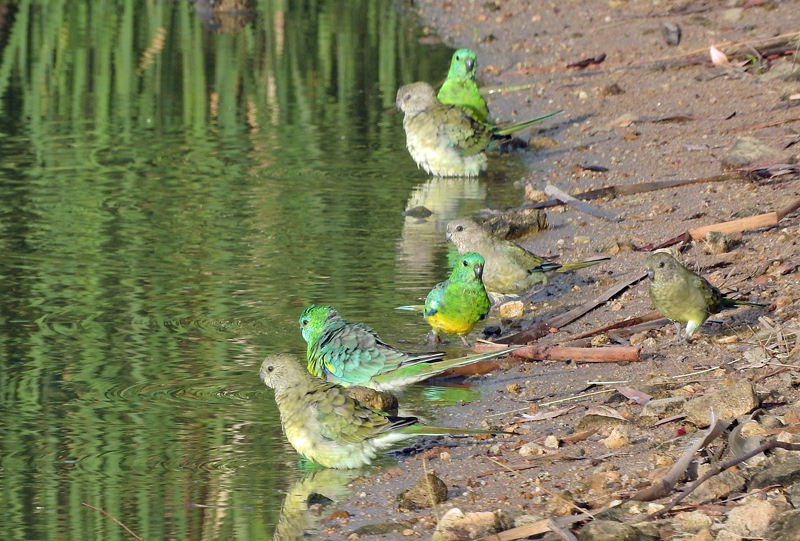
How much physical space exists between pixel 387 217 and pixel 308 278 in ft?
5.59

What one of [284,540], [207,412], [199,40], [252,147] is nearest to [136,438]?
[207,412]

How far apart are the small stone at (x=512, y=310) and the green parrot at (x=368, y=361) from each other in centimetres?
124

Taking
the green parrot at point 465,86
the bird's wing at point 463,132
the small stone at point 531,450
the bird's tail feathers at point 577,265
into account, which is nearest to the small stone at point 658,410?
Answer: the small stone at point 531,450

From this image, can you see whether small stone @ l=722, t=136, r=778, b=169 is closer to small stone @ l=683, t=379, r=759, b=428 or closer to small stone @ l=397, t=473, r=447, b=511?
small stone @ l=683, t=379, r=759, b=428

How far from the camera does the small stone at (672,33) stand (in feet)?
43.0

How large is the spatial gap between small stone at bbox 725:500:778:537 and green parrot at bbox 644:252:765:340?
2.14 metres

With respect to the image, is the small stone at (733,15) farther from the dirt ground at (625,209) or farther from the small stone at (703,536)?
the small stone at (703,536)

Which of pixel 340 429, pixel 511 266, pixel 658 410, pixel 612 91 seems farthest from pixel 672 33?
pixel 340 429

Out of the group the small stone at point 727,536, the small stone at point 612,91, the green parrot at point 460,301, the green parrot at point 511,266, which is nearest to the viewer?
the small stone at point 727,536

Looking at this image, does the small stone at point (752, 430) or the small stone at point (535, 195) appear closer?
the small stone at point (752, 430)

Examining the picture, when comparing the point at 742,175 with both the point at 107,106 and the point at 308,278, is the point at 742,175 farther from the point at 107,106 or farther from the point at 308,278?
the point at 107,106

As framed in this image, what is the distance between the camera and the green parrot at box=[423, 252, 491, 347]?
6625 mm

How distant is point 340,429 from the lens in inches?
204

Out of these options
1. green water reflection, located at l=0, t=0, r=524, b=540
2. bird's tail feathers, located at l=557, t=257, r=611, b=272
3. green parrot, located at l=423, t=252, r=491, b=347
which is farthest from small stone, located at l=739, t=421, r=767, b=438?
bird's tail feathers, located at l=557, t=257, r=611, b=272
